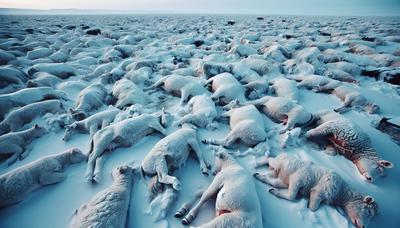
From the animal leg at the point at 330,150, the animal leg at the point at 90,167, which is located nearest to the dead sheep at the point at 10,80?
the animal leg at the point at 90,167

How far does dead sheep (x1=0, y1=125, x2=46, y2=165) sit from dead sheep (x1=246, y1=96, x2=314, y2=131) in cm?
462

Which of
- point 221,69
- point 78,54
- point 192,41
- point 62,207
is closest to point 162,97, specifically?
point 221,69

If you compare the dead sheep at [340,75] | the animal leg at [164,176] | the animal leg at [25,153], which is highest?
the dead sheep at [340,75]

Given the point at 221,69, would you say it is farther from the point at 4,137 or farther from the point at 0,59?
the point at 0,59

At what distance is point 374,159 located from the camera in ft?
11.7

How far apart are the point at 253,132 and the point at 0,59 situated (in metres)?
9.66

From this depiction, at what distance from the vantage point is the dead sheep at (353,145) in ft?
11.1

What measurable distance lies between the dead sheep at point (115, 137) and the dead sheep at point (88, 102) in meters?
1.31

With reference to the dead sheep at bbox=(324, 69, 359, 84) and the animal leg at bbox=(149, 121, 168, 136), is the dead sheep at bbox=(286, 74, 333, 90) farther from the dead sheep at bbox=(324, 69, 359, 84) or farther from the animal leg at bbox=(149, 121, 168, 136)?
the animal leg at bbox=(149, 121, 168, 136)

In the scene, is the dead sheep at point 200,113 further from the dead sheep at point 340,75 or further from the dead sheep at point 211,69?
the dead sheep at point 340,75

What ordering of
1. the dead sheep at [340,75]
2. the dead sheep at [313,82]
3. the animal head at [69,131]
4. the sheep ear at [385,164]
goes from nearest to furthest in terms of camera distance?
1. the sheep ear at [385,164]
2. the animal head at [69,131]
3. the dead sheep at [313,82]
4. the dead sheep at [340,75]

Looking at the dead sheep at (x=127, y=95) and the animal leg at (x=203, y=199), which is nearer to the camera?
the animal leg at (x=203, y=199)

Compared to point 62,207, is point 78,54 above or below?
above

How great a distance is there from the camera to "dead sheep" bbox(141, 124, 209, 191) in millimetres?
3168
